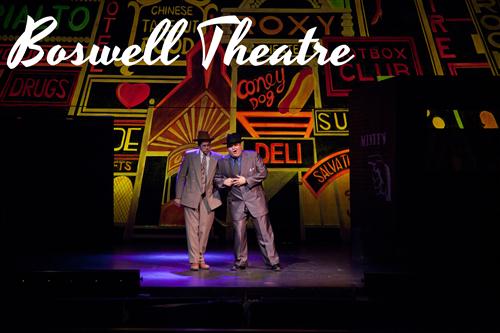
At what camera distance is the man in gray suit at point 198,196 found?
37.0ft

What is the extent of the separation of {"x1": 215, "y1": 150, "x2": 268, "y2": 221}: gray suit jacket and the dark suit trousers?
0.09m

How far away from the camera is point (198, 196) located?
11242 mm

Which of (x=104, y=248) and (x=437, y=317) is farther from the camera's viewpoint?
(x=104, y=248)

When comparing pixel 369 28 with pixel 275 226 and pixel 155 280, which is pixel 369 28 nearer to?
pixel 275 226

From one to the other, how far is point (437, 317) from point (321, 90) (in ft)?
24.3

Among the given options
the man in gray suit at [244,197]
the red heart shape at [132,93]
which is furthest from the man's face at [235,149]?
the red heart shape at [132,93]

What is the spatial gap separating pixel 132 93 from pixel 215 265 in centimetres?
512

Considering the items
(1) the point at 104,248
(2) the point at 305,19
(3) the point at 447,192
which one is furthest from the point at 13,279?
(2) the point at 305,19

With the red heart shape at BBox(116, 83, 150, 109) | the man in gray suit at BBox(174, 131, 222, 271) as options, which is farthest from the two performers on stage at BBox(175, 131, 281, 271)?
the red heart shape at BBox(116, 83, 150, 109)

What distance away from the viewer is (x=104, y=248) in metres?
14.0

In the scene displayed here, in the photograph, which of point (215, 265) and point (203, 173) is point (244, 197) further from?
point (215, 265)

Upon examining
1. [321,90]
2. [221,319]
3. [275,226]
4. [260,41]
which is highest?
[260,41]

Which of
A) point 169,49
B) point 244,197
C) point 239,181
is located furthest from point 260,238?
point 169,49

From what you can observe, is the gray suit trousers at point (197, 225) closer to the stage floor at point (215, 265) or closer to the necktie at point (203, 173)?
the necktie at point (203, 173)
